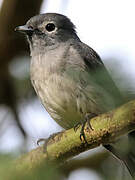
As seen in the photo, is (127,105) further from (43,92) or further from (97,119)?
(43,92)

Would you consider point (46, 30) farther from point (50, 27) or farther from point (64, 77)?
point (64, 77)

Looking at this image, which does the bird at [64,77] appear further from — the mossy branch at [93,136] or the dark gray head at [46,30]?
the mossy branch at [93,136]

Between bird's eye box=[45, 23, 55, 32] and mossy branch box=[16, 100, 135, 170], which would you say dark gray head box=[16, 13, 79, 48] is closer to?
bird's eye box=[45, 23, 55, 32]

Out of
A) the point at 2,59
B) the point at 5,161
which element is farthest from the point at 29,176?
the point at 2,59

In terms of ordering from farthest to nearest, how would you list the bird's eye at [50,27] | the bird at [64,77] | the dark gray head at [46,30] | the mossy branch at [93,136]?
the bird's eye at [50,27] < the dark gray head at [46,30] < the bird at [64,77] < the mossy branch at [93,136]

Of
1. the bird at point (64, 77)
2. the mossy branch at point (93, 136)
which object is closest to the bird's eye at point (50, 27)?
the bird at point (64, 77)

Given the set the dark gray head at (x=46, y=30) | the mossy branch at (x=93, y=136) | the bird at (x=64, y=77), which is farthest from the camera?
the dark gray head at (x=46, y=30)

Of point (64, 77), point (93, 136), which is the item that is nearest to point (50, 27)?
point (64, 77)
